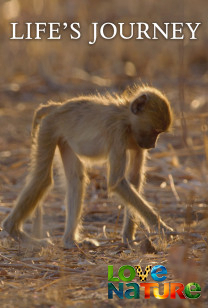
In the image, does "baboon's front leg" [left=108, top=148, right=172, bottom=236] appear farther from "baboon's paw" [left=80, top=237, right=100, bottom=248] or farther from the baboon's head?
"baboon's paw" [left=80, top=237, right=100, bottom=248]

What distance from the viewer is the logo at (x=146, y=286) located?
4293 mm

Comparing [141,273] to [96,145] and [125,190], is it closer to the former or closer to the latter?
[125,190]

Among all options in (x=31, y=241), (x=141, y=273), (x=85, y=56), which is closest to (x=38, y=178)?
(x=31, y=241)

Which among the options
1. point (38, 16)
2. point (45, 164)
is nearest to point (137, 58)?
point (38, 16)

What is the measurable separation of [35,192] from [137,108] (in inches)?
51.6

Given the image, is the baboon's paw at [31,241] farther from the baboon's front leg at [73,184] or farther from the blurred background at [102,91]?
the baboon's front leg at [73,184]

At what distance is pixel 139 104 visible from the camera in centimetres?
616

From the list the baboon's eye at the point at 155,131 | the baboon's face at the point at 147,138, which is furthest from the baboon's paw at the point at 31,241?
the baboon's eye at the point at 155,131

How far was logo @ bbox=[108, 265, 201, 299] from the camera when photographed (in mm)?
4293

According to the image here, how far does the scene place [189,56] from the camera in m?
16.8

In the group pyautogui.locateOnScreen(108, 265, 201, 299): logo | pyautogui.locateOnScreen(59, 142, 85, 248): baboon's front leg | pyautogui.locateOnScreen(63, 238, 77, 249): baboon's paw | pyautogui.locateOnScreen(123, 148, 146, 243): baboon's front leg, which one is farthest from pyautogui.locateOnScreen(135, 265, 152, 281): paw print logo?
pyautogui.locateOnScreen(59, 142, 85, 248): baboon's front leg

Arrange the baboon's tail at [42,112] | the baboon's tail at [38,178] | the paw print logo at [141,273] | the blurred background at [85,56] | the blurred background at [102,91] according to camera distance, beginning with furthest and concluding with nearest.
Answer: the blurred background at [85,56]
the baboon's tail at [42,112]
the baboon's tail at [38,178]
the blurred background at [102,91]
the paw print logo at [141,273]

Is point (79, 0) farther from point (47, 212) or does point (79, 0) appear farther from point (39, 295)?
point (39, 295)

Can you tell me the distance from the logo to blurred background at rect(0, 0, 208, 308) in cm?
10
